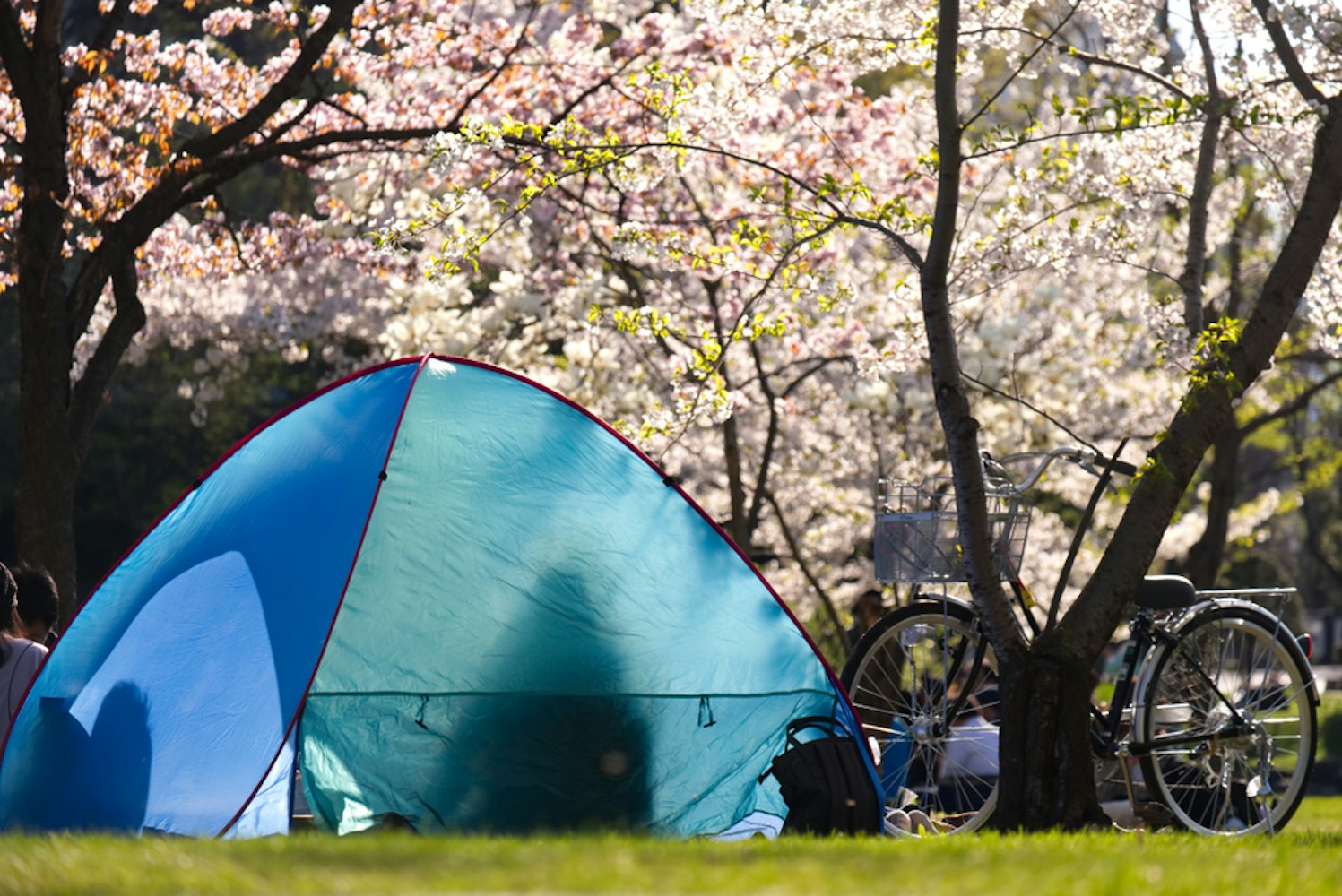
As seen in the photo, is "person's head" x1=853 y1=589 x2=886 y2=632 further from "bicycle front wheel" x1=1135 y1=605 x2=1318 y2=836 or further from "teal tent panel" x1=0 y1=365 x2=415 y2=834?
"teal tent panel" x1=0 y1=365 x2=415 y2=834

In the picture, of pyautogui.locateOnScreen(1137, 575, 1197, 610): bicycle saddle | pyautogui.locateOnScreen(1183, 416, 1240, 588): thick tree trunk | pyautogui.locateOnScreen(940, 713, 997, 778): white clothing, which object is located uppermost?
pyautogui.locateOnScreen(1183, 416, 1240, 588): thick tree trunk

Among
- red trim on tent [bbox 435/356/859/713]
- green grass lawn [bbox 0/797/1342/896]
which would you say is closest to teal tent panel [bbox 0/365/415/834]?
red trim on tent [bbox 435/356/859/713]

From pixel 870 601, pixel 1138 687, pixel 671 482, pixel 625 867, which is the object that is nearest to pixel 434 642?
pixel 671 482

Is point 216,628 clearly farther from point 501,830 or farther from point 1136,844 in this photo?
point 1136,844

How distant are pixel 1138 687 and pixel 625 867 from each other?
2.82 m

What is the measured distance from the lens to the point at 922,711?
5.91 m

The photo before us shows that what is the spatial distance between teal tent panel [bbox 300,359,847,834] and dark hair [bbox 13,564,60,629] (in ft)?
5.31

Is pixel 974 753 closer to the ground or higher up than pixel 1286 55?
closer to the ground

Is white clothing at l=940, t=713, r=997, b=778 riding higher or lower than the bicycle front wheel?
lower

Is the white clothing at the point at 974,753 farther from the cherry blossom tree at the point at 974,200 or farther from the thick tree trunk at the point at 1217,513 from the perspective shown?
the thick tree trunk at the point at 1217,513

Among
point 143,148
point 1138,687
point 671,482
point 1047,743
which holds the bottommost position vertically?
point 1047,743

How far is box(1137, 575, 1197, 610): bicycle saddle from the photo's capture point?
5633 mm

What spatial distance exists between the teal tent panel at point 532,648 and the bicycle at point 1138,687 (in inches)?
16.2

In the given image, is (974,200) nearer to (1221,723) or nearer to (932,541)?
(932,541)
